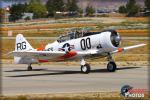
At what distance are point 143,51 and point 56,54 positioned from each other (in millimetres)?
14672

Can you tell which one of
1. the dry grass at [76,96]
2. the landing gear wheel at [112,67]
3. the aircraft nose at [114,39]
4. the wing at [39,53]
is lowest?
the dry grass at [76,96]

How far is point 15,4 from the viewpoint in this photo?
15675 cm

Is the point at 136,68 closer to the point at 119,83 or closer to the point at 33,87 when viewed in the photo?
the point at 119,83

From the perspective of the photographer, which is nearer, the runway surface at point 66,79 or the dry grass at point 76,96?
the dry grass at point 76,96

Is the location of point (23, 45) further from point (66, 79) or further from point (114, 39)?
point (66, 79)

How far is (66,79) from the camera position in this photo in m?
24.1

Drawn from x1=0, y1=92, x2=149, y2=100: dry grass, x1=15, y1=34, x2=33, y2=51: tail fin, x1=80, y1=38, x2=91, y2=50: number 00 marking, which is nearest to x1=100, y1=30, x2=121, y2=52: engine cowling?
x1=80, y1=38, x2=91, y2=50: number 00 marking

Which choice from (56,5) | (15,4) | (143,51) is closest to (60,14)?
(56,5)

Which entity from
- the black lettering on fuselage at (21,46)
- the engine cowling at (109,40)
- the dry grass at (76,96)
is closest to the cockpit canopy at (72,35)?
the engine cowling at (109,40)

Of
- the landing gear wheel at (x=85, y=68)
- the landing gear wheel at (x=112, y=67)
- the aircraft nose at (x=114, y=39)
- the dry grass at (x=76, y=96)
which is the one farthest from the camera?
the landing gear wheel at (x=112, y=67)

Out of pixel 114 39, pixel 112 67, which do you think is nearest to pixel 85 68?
pixel 112 67

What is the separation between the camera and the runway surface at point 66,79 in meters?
20.4

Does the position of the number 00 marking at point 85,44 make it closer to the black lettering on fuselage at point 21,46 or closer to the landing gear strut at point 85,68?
the landing gear strut at point 85,68

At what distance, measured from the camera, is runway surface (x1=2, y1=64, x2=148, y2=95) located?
20375 millimetres
